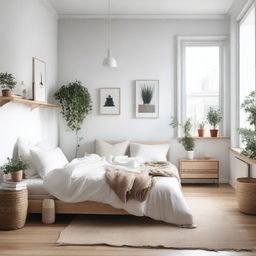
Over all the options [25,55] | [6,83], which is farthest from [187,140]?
[6,83]

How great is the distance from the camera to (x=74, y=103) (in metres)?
6.62

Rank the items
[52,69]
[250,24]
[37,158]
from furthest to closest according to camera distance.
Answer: [52,69] → [250,24] → [37,158]

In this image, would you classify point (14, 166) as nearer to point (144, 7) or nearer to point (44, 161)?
point (44, 161)

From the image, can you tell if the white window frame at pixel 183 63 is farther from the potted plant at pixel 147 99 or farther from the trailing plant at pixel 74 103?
the trailing plant at pixel 74 103

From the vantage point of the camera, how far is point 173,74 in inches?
272

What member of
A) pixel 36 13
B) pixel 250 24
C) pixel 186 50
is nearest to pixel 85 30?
pixel 36 13

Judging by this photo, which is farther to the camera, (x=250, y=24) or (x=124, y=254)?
(x=250, y=24)

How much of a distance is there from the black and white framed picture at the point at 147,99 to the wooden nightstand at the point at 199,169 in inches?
41.7

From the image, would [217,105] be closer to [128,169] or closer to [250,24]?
[250,24]

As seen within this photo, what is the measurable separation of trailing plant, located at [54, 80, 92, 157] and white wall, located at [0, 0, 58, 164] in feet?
0.66

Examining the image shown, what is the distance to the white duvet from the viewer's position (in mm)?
4098

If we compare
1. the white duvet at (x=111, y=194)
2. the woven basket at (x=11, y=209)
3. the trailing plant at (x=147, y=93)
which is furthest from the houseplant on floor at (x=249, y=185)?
the woven basket at (x=11, y=209)

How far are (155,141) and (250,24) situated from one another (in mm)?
2567

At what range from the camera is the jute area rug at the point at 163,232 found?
11.6 feet
